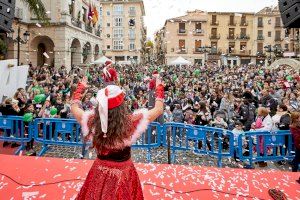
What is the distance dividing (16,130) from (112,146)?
5426 mm

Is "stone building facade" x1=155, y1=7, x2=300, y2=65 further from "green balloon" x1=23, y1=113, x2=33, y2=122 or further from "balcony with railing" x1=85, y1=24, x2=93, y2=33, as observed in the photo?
"green balloon" x1=23, y1=113, x2=33, y2=122

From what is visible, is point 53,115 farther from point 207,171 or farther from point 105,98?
point 105,98

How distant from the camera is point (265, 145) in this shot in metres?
6.61

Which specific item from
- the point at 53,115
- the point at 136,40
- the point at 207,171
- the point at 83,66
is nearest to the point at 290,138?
the point at 207,171

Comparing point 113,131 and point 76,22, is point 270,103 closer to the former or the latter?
point 113,131

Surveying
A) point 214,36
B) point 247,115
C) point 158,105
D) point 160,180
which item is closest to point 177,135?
point 160,180

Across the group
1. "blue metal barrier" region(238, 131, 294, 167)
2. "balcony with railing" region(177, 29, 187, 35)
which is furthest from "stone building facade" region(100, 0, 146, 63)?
"blue metal barrier" region(238, 131, 294, 167)

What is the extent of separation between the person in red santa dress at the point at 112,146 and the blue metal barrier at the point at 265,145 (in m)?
4.05

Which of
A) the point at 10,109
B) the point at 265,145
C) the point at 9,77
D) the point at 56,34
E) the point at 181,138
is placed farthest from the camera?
the point at 56,34

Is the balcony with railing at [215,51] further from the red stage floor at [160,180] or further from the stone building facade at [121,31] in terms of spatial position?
the red stage floor at [160,180]

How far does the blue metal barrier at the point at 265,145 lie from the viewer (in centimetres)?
658

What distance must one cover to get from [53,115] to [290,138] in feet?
18.5

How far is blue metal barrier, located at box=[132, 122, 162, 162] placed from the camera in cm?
723

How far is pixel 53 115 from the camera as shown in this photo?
8.33 meters
